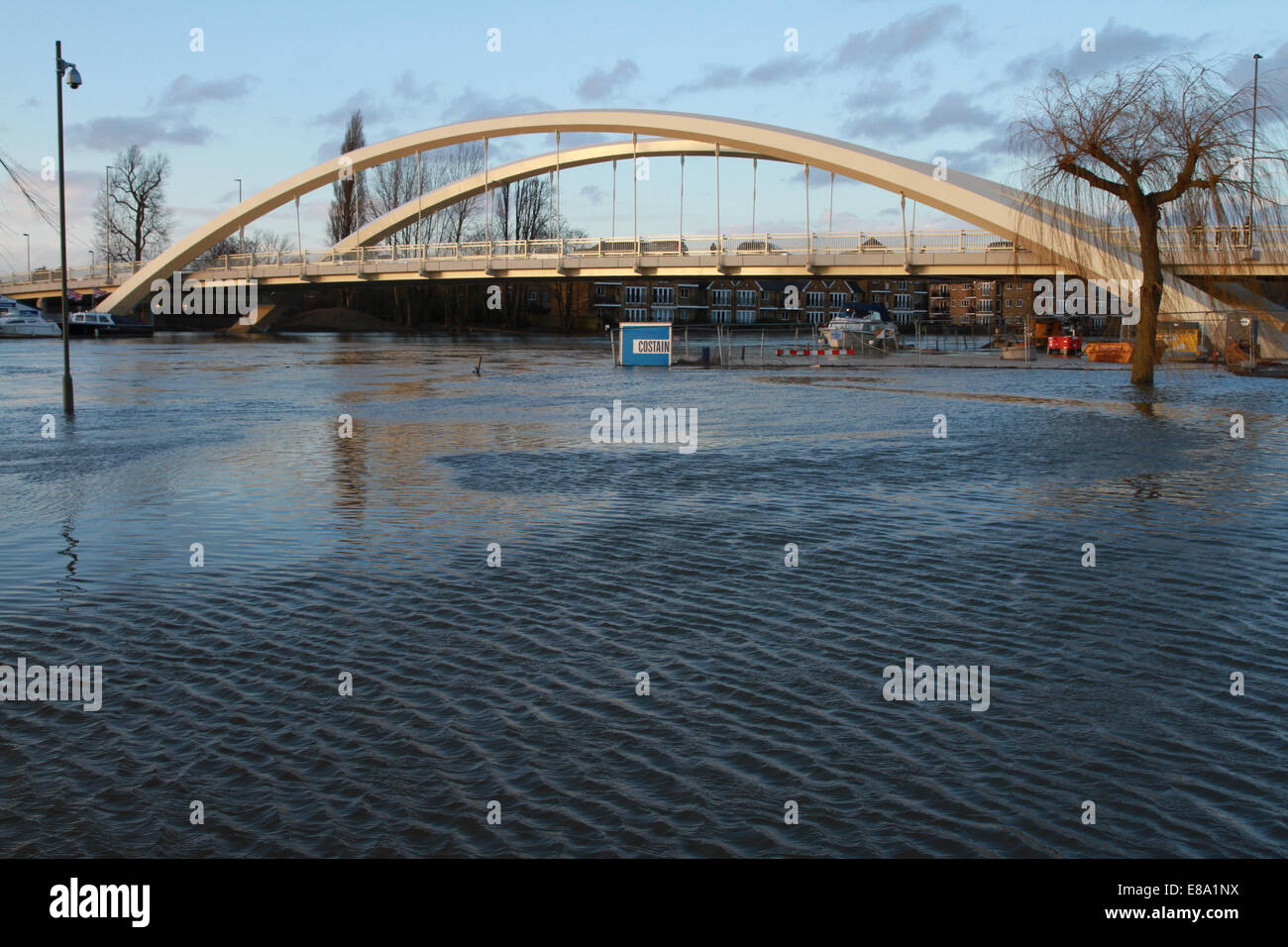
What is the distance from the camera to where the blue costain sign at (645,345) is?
42.0m

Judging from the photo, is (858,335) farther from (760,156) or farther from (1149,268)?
(1149,268)

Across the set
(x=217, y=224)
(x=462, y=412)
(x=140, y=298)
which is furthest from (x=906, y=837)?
(x=140, y=298)

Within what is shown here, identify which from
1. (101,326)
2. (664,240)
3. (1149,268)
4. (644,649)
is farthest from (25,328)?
(644,649)

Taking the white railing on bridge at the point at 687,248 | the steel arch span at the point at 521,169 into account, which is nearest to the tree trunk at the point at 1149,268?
the white railing on bridge at the point at 687,248

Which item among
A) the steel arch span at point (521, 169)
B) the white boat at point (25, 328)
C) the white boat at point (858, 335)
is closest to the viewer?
the white boat at point (858, 335)

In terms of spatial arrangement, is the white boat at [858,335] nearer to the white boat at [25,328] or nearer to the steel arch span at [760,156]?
the steel arch span at [760,156]

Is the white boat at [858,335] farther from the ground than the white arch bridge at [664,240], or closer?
closer

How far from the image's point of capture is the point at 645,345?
42.2 metres

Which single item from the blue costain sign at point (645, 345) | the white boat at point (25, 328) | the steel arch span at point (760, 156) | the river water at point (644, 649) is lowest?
the river water at point (644, 649)

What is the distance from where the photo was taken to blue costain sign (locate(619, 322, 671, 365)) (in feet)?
138

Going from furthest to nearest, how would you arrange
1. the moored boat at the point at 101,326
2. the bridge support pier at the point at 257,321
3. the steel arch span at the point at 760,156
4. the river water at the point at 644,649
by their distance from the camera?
the bridge support pier at the point at 257,321
the moored boat at the point at 101,326
the steel arch span at the point at 760,156
the river water at the point at 644,649

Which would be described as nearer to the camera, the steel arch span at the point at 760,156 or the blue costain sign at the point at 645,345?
the blue costain sign at the point at 645,345

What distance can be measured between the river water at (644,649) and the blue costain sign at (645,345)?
26.7 metres

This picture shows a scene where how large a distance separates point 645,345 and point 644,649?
118 feet
